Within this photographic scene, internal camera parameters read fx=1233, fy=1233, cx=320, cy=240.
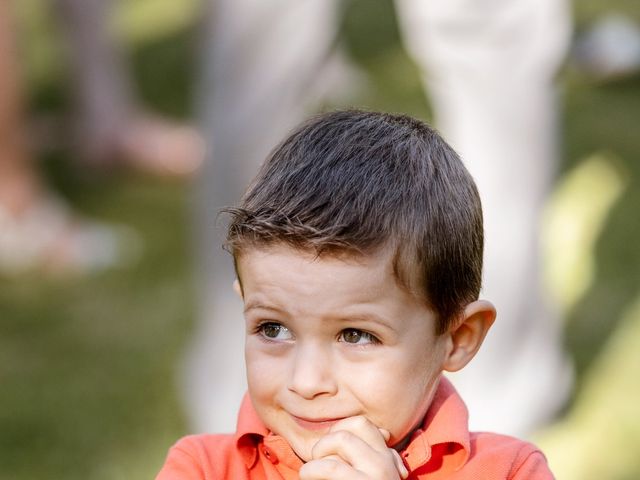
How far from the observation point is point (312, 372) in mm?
1739

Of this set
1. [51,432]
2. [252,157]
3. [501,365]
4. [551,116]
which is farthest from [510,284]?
[51,432]

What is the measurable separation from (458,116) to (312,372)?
2.32 meters

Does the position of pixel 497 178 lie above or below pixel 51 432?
above

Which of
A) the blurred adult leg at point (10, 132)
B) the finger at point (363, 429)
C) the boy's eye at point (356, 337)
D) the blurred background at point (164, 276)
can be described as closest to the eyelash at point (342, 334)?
the boy's eye at point (356, 337)

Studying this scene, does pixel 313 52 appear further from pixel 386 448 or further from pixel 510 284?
pixel 386 448

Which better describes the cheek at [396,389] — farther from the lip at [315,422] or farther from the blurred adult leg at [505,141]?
the blurred adult leg at [505,141]

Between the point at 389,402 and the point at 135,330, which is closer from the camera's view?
the point at 389,402

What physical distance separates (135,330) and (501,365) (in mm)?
1646

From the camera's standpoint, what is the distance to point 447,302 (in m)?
1.84

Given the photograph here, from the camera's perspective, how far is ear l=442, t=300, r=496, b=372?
1897mm

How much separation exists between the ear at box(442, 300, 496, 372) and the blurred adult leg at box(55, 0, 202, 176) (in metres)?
4.80

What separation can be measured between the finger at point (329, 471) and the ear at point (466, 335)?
0.26m

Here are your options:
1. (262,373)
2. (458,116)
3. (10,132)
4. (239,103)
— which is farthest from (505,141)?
(10,132)

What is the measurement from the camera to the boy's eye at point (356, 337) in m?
1.77
